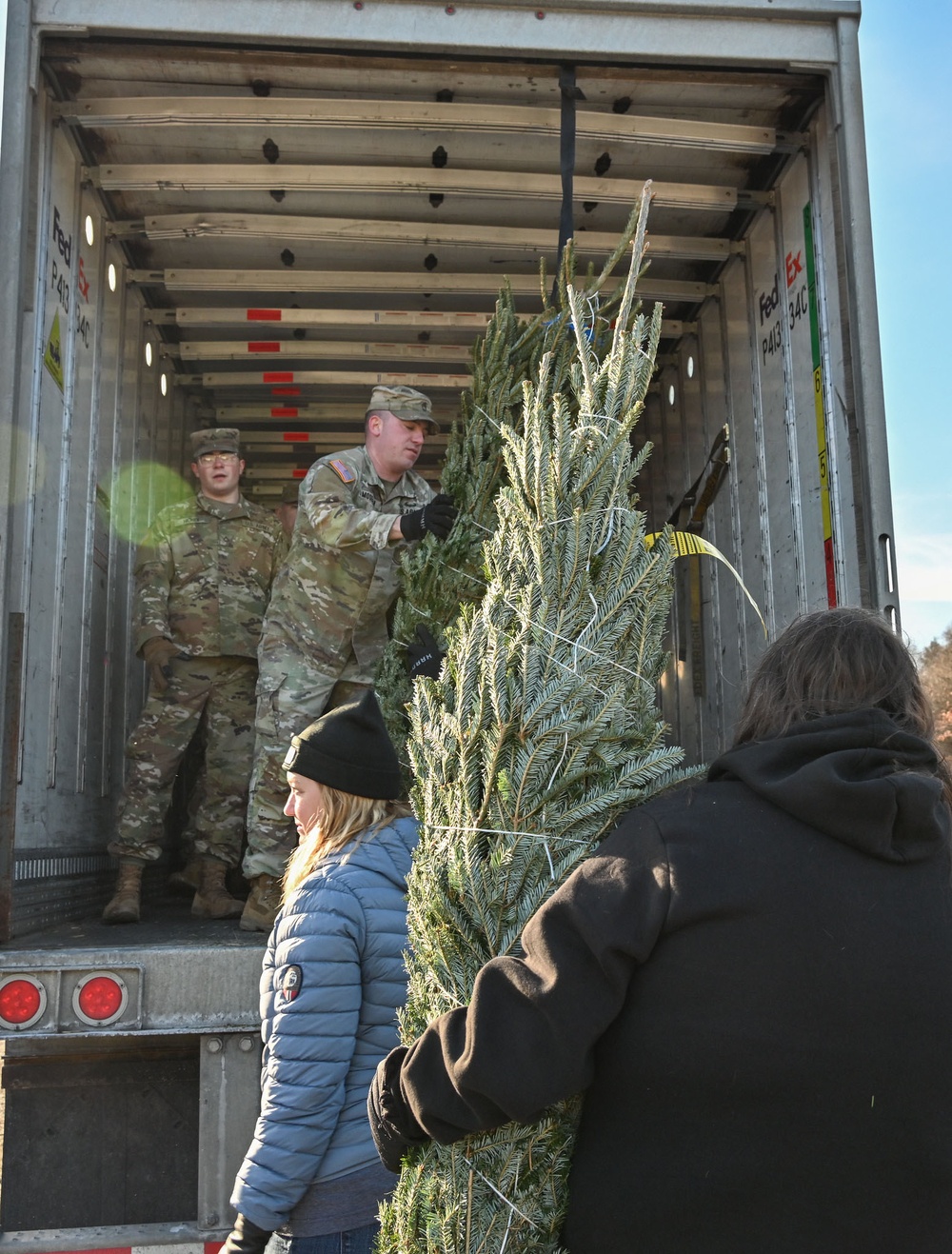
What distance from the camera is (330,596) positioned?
4195mm

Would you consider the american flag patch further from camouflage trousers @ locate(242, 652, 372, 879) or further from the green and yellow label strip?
the green and yellow label strip

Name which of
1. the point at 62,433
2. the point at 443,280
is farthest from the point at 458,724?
the point at 443,280

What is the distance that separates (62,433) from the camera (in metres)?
3.69

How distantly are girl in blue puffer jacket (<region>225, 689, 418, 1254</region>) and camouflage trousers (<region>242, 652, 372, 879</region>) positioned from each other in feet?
6.05

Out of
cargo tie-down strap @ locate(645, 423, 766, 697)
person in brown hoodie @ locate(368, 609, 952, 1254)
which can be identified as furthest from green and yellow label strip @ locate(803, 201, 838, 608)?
person in brown hoodie @ locate(368, 609, 952, 1254)

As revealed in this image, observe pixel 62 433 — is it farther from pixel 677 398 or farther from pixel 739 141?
pixel 677 398

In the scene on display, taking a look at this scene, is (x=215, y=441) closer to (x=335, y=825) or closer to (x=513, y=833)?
(x=335, y=825)

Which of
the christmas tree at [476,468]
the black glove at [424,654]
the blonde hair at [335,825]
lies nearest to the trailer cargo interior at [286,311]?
the christmas tree at [476,468]

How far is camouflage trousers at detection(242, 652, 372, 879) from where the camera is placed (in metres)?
3.98

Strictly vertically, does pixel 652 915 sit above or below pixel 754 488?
below

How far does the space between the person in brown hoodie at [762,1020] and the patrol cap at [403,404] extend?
10.1 feet

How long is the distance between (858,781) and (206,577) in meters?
3.87

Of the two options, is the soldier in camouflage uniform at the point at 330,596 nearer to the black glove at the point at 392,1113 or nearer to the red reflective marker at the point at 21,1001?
the red reflective marker at the point at 21,1001

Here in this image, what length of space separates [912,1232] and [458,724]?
82cm
